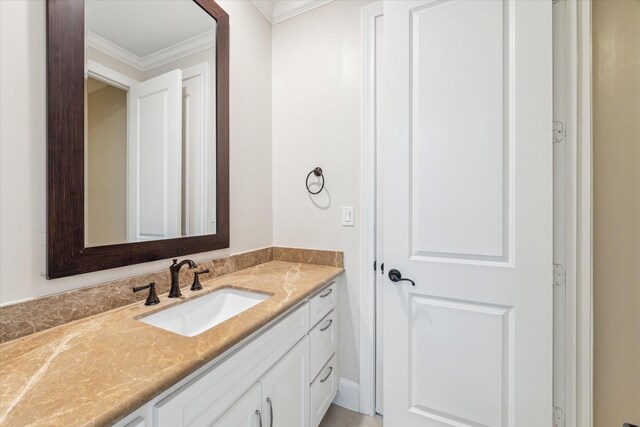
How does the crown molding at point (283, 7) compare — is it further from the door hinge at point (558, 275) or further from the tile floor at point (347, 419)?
the tile floor at point (347, 419)

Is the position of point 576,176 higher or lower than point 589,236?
higher

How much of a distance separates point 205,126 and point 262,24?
3.24 feet

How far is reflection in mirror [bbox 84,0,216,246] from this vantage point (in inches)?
39.5

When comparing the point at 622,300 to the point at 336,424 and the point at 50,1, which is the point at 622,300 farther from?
the point at 50,1

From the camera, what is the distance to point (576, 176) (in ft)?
3.62

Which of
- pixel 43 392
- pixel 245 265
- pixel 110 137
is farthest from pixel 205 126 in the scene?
pixel 43 392

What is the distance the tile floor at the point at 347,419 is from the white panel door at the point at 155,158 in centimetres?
141

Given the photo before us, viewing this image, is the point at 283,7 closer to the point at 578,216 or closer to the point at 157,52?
the point at 157,52

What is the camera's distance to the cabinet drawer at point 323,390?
4.40ft

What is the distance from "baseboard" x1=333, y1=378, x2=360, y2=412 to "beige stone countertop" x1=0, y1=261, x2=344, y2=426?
1.01 m

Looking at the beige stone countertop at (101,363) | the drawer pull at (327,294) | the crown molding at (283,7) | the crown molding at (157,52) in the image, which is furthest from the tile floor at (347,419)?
the crown molding at (283,7)

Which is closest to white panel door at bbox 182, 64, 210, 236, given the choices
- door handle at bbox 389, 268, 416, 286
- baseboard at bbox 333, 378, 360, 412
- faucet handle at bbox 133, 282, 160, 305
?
faucet handle at bbox 133, 282, 160, 305

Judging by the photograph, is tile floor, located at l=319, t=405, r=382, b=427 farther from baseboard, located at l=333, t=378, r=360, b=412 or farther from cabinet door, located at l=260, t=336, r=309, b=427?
cabinet door, located at l=260, t=336, r=309, b=427

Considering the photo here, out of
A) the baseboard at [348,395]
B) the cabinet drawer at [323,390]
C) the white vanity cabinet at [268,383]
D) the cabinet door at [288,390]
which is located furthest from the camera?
the baseboard at [348,395]
